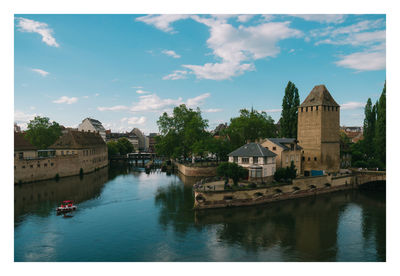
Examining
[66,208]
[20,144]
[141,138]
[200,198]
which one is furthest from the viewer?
[141,138]

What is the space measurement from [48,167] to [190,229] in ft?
148

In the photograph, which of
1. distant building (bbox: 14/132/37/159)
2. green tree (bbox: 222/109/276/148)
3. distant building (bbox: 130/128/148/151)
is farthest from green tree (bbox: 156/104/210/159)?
distant building (bbox: 130/128/148/151)

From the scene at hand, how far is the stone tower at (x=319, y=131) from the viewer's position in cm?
5716

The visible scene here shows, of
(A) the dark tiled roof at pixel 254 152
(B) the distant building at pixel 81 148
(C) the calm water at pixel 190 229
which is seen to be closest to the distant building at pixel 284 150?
(A) the dark tiled roof at pixel 254 152

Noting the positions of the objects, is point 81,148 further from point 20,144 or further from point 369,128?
point 369,128

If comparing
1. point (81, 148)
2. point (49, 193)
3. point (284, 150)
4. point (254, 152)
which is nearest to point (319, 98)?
point (284, 150)

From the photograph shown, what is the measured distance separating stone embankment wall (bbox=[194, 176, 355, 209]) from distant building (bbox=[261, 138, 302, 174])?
17.3 ft

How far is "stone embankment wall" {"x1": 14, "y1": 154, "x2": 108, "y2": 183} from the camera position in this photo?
188ft

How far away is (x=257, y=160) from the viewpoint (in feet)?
159

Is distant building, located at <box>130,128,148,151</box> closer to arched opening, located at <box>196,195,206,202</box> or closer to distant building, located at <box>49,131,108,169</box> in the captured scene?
distant building, located at <box>49,131,108,169</box>

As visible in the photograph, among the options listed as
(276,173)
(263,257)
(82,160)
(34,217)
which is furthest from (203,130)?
(263,257)

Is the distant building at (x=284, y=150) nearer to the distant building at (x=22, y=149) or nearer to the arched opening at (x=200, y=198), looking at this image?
the arched opening at (x=200, y=198)

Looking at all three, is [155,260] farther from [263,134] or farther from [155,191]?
[263,134]

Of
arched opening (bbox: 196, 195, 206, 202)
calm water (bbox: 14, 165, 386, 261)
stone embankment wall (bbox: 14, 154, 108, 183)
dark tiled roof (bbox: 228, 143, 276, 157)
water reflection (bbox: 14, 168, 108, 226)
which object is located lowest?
calm water (bbox: 14, 165, 386, 261)
